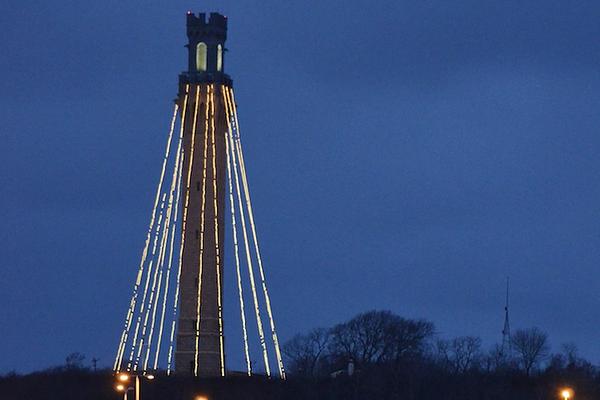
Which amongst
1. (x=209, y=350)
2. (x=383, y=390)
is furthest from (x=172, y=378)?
(x=383, y=390)

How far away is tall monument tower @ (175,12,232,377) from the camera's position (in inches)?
5635

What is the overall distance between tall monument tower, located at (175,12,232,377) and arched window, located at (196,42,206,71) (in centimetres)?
201

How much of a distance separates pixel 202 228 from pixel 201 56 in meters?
13.0

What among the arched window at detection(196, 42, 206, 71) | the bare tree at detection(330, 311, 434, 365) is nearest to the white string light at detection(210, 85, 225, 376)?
the arched window at detection(196, 42, 206, 71)

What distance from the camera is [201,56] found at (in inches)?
5812

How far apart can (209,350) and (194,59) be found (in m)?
21.3

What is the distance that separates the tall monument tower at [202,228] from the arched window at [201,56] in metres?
2.01

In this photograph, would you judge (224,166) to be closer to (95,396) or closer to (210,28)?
(210,28)

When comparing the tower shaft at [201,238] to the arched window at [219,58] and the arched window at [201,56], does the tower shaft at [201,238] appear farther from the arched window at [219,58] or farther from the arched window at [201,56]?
the arched window at [219,58]

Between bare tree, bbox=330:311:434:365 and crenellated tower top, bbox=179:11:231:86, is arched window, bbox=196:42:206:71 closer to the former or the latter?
crenellated tower top, bbox=179:11:231:86

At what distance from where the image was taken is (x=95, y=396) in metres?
135

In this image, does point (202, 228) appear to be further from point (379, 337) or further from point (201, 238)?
point (379, 337)

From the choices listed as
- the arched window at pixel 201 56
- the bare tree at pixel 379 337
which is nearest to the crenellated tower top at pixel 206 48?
the arched window at pixel 201 56

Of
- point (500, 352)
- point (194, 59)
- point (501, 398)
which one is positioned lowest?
point (501, 398)
